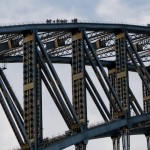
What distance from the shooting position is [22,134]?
91438 millimetres

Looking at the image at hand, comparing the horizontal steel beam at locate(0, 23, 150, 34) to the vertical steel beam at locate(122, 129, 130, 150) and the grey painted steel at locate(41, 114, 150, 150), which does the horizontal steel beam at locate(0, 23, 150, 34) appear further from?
the vertical steel beam at locate(122, 129, 130, 150)

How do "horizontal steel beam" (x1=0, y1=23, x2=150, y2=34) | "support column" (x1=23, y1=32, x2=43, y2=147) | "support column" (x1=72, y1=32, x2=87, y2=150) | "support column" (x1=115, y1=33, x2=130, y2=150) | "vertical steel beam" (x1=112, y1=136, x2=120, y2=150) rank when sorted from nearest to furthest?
"support column" (x1=23, y1=32, x2=43, y2=147) → "horizontal steel beam" (x1=0, y1=23, x2=150, y2=34) → "support column" (x1=72, y1=32, x2=87, y2=150) → "support column" (x1=115, y1=33, x2=130, y2=150) → "vertical steel beam" (x1=112, y1=136, x2=120, y2=150)

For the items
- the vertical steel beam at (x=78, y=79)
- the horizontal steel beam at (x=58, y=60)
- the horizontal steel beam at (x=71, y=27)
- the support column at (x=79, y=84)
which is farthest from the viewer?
the horizontal steel beam at (x=58, y=60)

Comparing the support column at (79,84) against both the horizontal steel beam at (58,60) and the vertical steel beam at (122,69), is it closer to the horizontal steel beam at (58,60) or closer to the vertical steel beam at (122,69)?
the horizontal steel beam at (58,60)

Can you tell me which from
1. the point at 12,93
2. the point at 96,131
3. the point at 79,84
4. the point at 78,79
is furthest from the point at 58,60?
the point at 96,131

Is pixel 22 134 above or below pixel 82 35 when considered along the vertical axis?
below

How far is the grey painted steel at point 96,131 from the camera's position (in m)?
93.7

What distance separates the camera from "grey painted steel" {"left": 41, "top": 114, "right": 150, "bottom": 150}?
9369cm

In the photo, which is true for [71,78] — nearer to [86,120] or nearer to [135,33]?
[86,120]

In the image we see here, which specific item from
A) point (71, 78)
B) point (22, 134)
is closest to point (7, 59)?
point (71, 78)

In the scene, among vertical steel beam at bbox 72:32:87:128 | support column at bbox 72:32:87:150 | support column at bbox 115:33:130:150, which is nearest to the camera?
support column at bbox 72:32:87:150

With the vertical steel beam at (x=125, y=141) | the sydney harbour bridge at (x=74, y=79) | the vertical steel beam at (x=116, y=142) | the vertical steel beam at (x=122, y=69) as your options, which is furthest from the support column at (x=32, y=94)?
the vertical steel beam at (x=116, y=142)

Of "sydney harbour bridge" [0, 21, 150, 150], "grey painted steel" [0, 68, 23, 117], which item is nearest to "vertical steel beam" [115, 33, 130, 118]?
"sydney harbour bridge" [0, 21, 150, 150]

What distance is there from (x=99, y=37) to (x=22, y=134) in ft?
72.8
